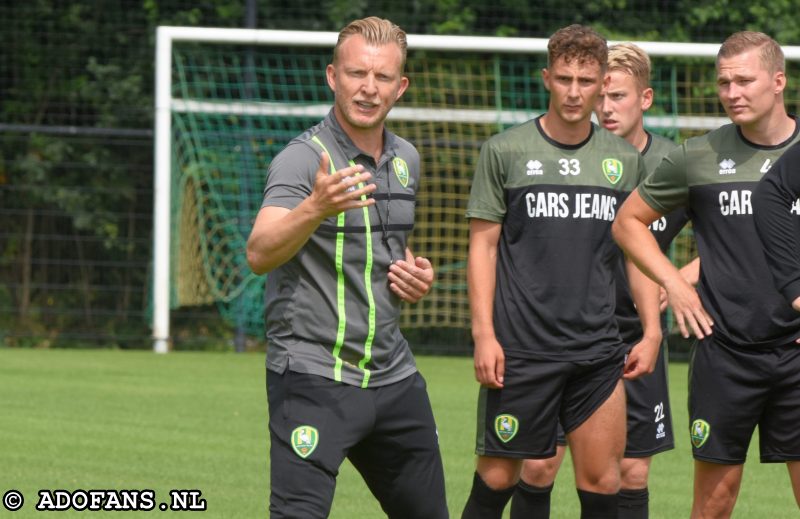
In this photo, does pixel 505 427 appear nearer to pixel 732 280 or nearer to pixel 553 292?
pixel 553 292

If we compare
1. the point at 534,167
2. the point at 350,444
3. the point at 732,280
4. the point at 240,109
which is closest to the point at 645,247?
the point at 732,280

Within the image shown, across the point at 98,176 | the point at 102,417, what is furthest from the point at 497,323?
the point at 98,176

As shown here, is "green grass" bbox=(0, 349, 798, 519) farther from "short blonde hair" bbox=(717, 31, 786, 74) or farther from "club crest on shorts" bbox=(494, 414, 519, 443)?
"short blonde hair" bbox=(717, 31, 786, 74)

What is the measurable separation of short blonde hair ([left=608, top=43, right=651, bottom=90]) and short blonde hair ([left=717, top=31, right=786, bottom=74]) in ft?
3.55

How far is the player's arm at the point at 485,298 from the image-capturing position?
538 centimetres

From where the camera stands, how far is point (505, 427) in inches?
214

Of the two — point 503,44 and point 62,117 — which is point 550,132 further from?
point 62,117

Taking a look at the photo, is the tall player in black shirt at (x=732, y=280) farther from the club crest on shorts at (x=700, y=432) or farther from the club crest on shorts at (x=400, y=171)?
the club crest on shorts at (x=400, y=171)

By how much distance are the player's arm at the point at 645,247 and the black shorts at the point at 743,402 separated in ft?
0.71

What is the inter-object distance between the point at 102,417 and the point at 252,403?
1.33m

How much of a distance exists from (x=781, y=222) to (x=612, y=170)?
2.93 feet

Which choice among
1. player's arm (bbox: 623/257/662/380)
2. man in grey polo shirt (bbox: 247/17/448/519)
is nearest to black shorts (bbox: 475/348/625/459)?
player's arm (bbox: 623/257/662/380)

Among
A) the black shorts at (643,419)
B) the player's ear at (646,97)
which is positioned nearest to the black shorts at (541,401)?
the black shorts at (643,419)

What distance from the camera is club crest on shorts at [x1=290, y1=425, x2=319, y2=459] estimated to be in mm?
4281
